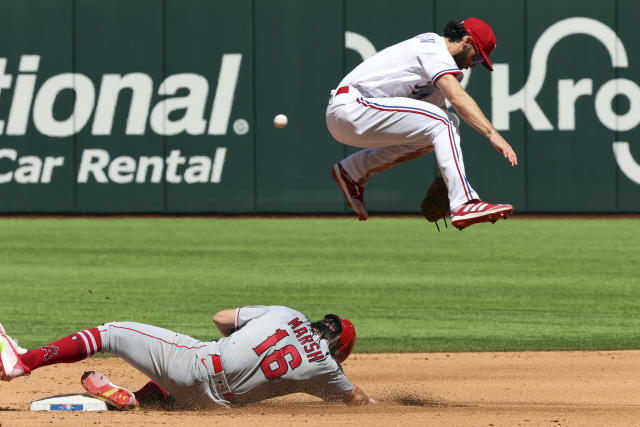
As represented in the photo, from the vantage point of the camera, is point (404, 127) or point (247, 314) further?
point (404, 127)

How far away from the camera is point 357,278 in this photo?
11.5 metres

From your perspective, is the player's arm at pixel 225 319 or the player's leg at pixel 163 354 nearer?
the player's leg at pixel 163 354

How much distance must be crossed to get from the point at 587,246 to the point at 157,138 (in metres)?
7.51

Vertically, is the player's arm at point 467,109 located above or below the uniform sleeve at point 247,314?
above

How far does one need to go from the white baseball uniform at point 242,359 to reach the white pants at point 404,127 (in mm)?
1128

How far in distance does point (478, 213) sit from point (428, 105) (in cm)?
79

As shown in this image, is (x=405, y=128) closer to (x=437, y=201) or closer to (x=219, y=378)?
(x=437, y=201)

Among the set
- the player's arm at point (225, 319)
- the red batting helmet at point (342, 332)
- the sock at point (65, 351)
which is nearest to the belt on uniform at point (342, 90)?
the red batting helmet at point (342, 332)

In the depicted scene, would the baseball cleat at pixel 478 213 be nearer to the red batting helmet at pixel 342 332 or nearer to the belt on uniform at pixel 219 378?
the red batting helmet at pixel 342 332

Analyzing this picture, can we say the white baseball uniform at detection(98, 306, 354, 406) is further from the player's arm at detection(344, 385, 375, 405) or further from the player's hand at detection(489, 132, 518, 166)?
the player's hand at detection(489, 132, 518, 166)

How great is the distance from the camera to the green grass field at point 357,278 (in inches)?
348

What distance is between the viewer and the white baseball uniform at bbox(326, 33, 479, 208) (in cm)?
570

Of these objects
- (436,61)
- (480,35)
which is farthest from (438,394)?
(480,35)

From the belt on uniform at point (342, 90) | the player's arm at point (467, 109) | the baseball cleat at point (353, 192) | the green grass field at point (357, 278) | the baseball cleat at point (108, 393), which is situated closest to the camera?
the player's arm at point (467, 109)
